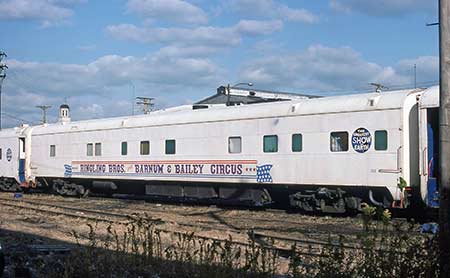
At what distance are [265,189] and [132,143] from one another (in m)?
6.84

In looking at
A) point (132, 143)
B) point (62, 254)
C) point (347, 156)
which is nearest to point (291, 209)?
point (347, 156)

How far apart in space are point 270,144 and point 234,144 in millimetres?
1539

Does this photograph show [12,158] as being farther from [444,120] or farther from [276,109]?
[444,120]

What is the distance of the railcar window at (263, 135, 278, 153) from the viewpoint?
18594 mm

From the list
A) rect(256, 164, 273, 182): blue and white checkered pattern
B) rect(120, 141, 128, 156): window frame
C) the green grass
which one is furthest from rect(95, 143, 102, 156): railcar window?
the green grass

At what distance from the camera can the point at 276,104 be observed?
1895 centimetres

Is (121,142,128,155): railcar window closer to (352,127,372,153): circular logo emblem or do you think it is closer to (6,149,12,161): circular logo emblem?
(352,127,372,153): circular logo emblem

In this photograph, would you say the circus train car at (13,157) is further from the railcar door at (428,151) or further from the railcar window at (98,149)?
the railcar door at (428,151)

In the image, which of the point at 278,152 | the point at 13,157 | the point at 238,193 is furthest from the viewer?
the point at 13,157

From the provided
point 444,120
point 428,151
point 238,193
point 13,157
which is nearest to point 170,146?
point 238,193

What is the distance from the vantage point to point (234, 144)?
1981cm

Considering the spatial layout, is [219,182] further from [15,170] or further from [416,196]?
[15,170]

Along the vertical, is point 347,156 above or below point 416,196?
above

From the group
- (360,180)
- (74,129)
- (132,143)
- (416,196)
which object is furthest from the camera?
(74,129)
